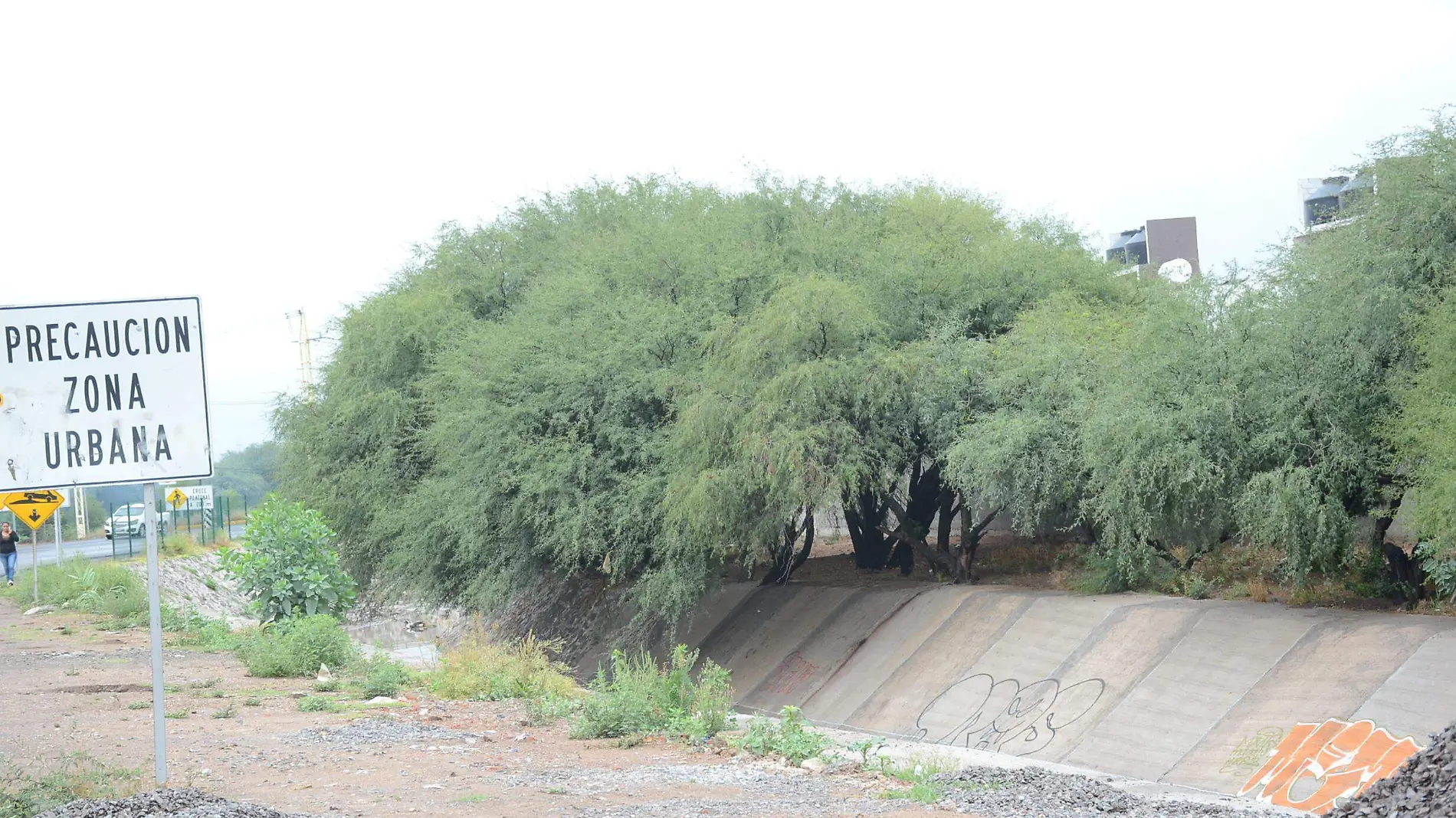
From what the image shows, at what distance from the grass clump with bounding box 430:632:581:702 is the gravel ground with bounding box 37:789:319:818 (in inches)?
292

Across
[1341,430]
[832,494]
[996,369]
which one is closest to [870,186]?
[996,369]

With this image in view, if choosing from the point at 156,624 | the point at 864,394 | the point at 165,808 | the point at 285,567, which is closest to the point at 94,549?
the point at 285,567

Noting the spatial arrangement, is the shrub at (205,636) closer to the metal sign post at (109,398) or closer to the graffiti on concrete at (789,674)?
the graffiti on concrete at (789,674)

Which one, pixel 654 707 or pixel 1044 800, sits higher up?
pixel 654 707

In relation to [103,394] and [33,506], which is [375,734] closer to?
[103,394]

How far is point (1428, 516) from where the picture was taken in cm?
1697

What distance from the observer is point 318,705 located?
14.5 m

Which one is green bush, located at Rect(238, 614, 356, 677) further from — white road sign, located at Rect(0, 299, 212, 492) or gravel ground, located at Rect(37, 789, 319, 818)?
white road sign, located at Rect(0, 299, 212, 492)

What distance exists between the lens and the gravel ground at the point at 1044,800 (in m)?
10.2

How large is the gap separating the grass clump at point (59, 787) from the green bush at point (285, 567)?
1189cm

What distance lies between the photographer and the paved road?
59.0m

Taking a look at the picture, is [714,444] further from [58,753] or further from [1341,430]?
[58,753]

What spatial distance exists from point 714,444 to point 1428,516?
1322 cm

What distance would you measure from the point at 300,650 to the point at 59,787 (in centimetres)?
980
